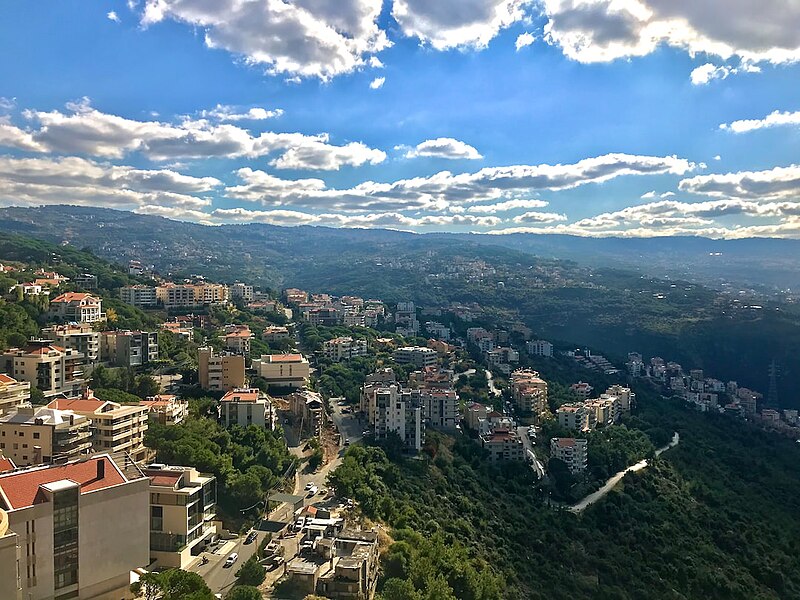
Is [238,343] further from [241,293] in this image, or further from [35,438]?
[241,293]

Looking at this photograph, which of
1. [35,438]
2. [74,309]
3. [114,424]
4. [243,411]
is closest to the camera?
[35,438]

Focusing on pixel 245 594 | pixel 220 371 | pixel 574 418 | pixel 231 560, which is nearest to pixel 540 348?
pixel 574 418

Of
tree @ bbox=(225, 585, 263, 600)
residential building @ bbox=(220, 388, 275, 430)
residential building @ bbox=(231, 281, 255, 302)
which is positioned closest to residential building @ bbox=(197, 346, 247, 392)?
residential building @ bbox=(220, 388, 275, 430)

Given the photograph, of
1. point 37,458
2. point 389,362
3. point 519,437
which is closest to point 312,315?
point 389,362

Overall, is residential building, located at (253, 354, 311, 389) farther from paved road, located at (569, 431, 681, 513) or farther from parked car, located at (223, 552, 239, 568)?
parked car, located at (223, 552, 239, 568)

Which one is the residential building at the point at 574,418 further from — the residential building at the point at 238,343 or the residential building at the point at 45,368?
the residential building at the point at 45,368

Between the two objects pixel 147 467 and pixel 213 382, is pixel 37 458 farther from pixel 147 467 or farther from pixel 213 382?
pixel 213 382
